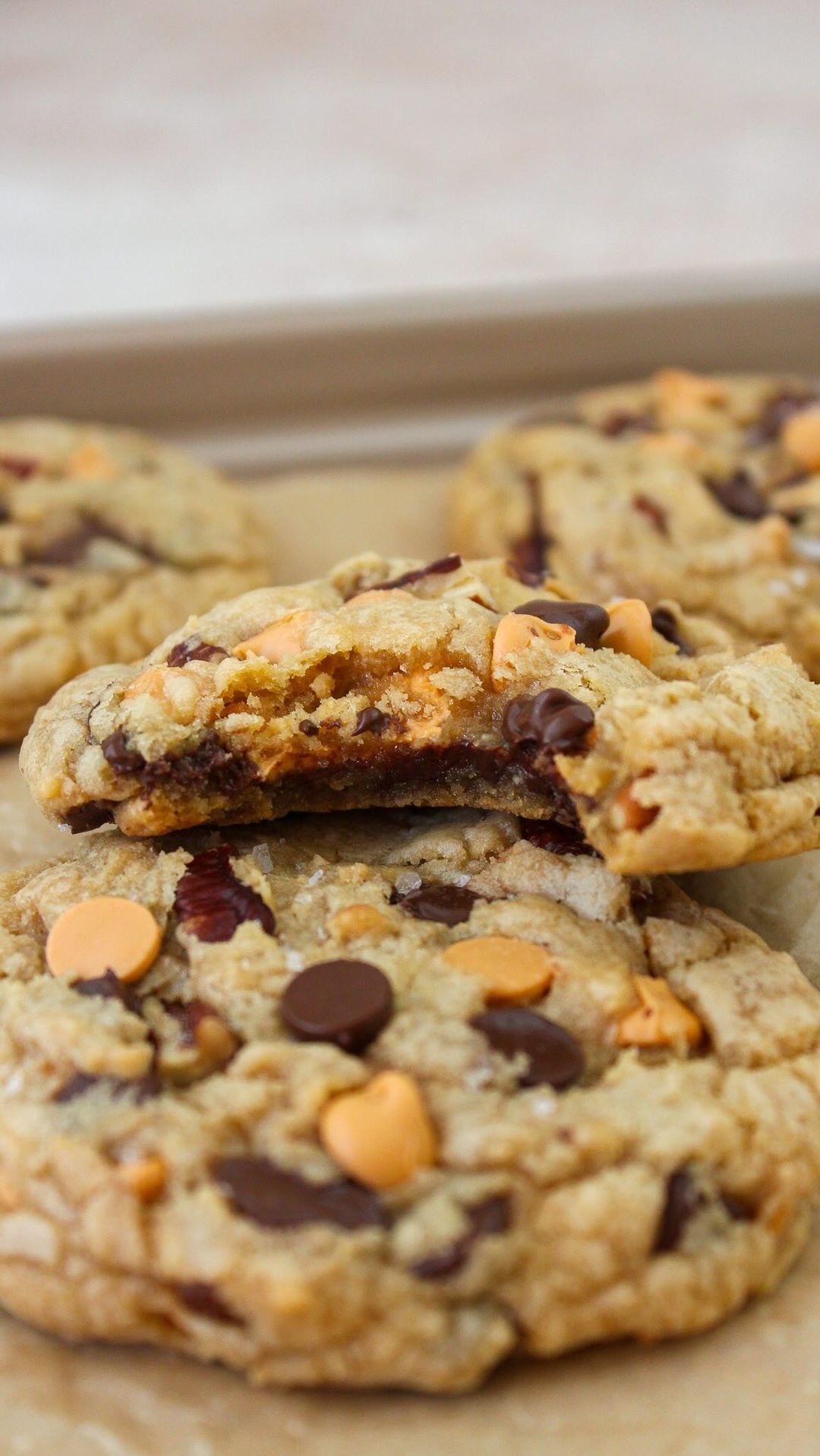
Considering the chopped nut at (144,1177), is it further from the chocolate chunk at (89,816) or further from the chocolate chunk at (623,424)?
the chocolate chunk at (623,424)

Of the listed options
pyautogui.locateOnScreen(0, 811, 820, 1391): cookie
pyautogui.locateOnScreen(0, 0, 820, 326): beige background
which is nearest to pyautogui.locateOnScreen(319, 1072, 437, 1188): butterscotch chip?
pyautogui.locateOnScreen(0, 811, 820, 1391): cookie

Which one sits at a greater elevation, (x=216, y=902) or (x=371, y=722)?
(x=371, y=722)

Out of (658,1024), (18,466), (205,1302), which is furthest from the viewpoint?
(18,466)

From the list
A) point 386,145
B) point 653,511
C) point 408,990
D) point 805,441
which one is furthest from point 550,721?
point 386,145

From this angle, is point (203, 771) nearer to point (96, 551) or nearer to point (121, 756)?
point (121, 756)

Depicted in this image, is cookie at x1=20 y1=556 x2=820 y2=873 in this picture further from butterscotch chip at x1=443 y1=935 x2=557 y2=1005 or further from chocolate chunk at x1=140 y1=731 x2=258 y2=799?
butterscotch chip at x1=443 y1=935 x2=557 y2=1005

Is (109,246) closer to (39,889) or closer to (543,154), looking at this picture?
(543,154)

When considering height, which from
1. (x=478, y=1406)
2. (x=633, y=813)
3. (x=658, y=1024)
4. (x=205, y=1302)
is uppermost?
(x=633, y=813)

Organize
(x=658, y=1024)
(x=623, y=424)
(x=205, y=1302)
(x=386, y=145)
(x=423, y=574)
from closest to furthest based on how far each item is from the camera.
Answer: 1. (x=205, y=1302)
2. (x=658, y=1024)
3. (x=423, y=574)
4. (x=623, y=424)
5. (x=386, y=145)
